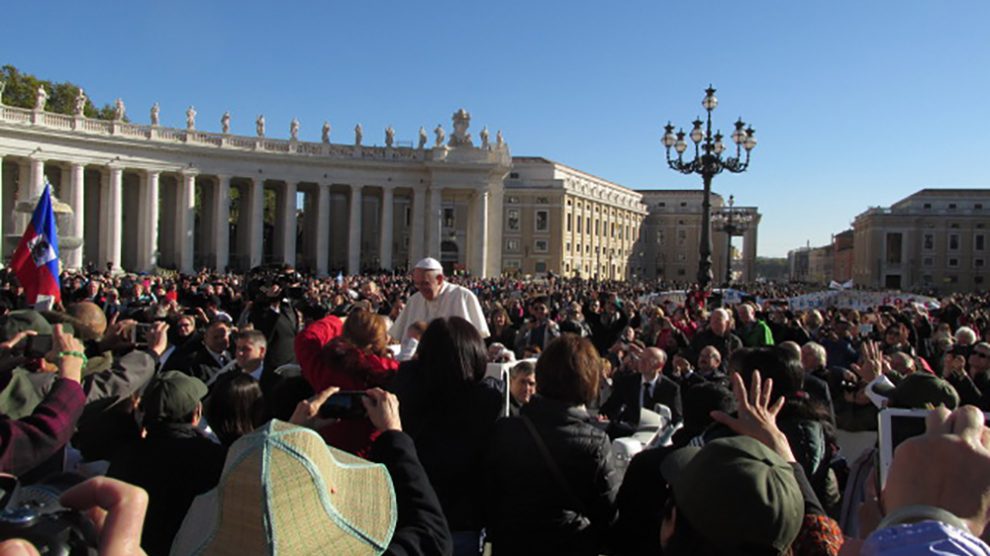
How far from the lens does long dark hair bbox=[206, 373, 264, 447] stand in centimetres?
371

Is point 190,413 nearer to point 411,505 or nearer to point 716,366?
point 411,505

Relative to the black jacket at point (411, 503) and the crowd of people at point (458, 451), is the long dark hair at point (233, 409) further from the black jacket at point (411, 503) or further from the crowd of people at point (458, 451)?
the black jacket at point (411, 503)

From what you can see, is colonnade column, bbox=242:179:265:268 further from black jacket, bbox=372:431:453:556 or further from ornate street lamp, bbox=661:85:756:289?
black jacket, bbox=372:431:453:556

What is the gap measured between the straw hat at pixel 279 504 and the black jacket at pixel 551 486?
1601mm

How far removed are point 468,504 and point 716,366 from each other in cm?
460

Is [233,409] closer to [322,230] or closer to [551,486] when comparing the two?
[551,486]

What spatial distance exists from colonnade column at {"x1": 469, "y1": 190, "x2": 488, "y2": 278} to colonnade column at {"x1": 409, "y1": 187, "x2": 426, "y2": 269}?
3750mm

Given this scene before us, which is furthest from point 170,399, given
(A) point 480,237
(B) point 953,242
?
(B) point 953,242

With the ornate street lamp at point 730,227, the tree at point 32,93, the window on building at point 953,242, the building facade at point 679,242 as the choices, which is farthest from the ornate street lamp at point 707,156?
the window on building at point 953,242

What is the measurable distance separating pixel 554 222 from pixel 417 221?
2964 cm

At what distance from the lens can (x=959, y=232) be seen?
9694cm

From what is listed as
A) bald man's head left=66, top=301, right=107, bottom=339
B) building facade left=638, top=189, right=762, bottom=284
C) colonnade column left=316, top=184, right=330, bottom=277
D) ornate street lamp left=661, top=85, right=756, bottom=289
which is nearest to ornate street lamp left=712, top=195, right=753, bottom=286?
ornate street lamp left=661, top=85, right=756, bottom=289

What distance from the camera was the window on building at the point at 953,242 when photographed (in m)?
97.0

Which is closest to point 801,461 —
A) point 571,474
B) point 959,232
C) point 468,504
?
point 571,474
